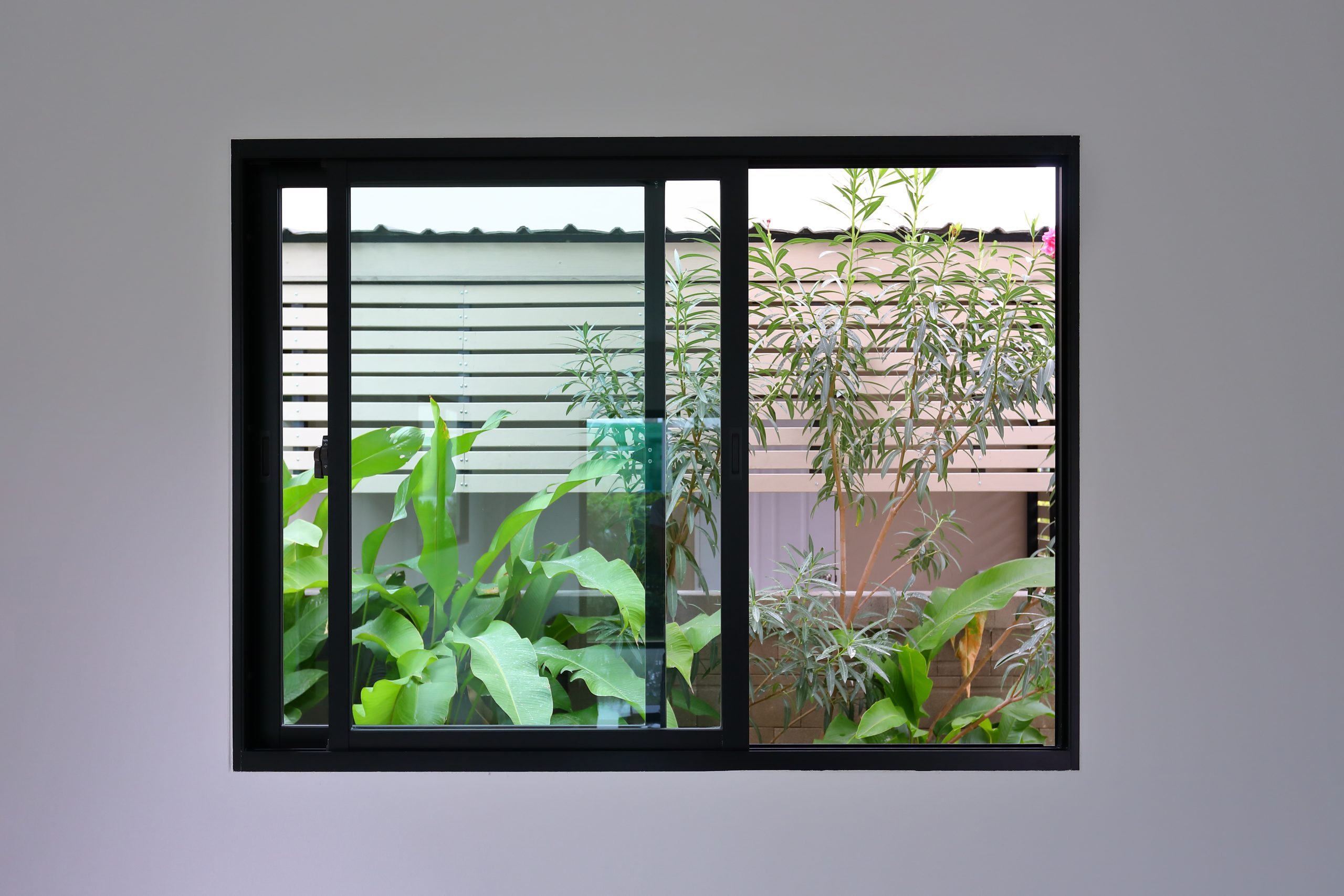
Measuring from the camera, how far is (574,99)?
1.78m

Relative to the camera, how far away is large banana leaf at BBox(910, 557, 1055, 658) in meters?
2.24

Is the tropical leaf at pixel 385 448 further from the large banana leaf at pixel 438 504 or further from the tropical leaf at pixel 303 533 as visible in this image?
the tropical leaf at pixel 303 533

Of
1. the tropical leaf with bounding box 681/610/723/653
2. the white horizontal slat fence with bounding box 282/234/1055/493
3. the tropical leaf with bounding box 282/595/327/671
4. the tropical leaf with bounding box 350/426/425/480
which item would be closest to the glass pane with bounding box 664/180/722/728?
the tropical leaf with bounding box 681/610/723/653

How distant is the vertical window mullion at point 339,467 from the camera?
1.80m

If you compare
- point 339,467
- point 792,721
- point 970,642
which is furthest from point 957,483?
point 339,467

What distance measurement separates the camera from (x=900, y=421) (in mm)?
2824

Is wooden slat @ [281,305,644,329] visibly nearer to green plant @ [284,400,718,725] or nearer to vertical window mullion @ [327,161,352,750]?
vertical window mullion @ [327,161,352,750]

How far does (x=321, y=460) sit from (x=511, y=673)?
71 cm

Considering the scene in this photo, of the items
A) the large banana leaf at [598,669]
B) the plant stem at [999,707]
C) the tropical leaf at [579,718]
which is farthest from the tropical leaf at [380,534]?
the plant stem at [999,707]

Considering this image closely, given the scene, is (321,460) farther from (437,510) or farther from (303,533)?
(437,510)

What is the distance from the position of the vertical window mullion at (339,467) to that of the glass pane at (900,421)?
1.30 metres
